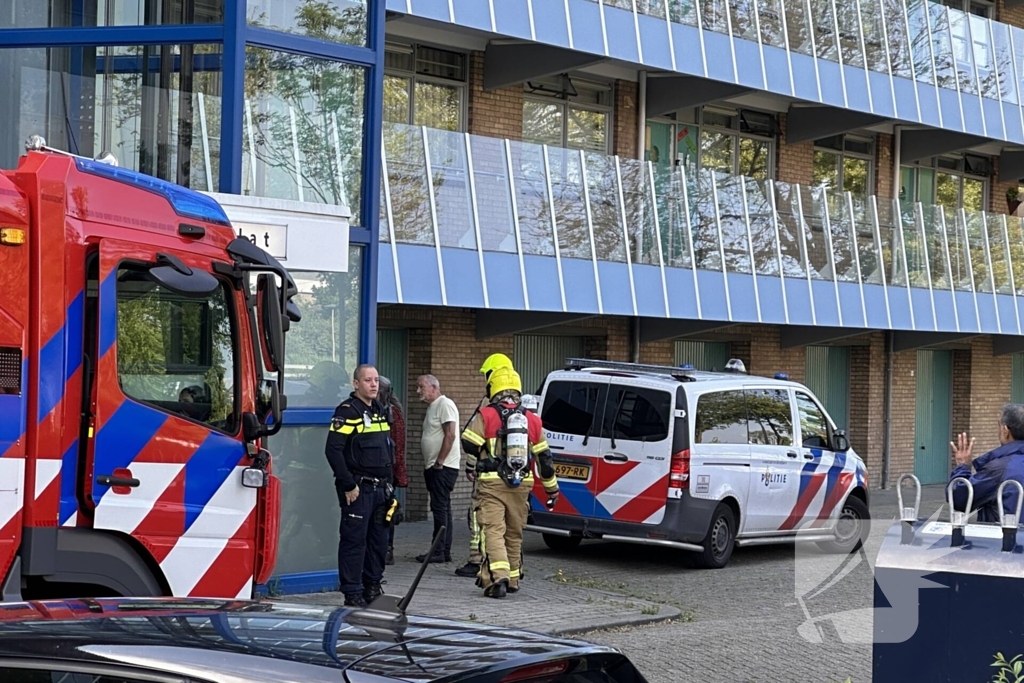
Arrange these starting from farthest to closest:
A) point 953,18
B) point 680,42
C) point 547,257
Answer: point 953,18, point 680,42, point 547,257

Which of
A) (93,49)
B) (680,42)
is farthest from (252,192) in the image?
(680,42)

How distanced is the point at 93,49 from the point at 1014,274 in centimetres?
1851

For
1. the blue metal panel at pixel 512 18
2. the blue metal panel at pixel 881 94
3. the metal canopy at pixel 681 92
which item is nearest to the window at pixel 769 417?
the blue metal panel at pixel 512 18

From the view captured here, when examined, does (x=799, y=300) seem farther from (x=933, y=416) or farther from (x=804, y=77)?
(x=933, y=416)

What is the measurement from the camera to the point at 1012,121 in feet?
80.1

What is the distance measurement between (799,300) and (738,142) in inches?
133

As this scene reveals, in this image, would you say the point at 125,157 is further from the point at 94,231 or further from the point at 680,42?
the point at 680,42

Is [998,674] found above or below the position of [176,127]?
below

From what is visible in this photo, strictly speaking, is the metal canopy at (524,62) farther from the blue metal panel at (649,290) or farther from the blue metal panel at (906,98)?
the blue metal panel at (906,98)

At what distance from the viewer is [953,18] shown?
2261 cm

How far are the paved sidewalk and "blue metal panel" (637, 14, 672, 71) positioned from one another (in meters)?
7.69

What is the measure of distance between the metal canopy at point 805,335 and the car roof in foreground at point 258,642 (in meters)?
19.7

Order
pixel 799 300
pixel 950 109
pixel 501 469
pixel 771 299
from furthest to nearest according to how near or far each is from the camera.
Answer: pixel 950 109
pixel 799 300
pixel 771 299
pixel 501 469

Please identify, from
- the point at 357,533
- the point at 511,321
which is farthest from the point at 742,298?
the point at 357,533
